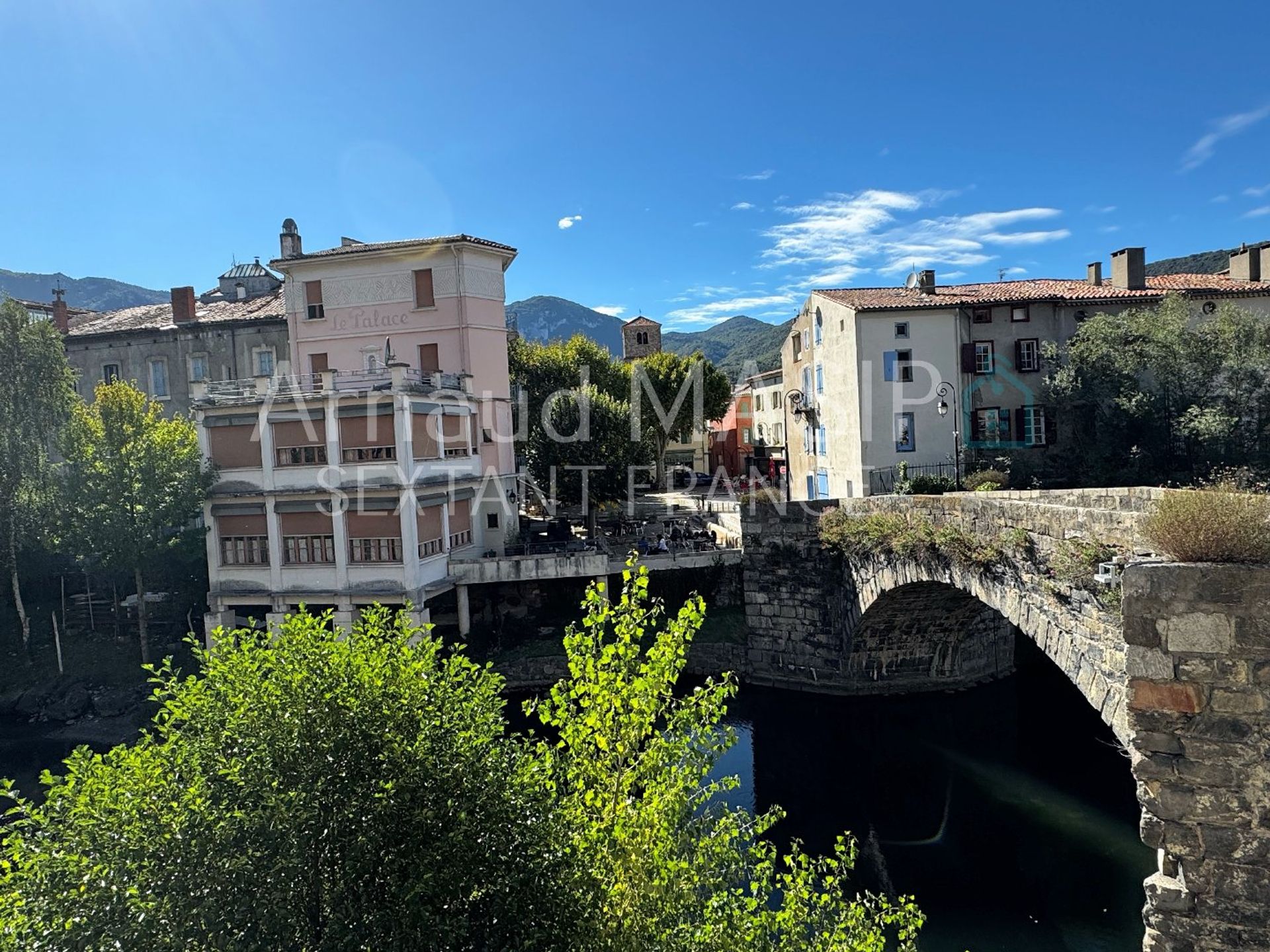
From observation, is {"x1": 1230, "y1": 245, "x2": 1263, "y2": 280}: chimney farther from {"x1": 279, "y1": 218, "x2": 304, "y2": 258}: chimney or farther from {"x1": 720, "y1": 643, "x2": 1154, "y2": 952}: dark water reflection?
{"x1": 279, "y1": 218, "x2": 304, "y2": 258}: chimney

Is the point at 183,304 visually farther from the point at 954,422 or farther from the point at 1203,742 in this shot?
the point at 1203,742

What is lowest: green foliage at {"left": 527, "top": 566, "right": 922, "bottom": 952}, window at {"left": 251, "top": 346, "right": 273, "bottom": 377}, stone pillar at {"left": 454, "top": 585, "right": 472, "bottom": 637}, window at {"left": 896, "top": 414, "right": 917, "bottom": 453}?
stone pillar at {"left": 454, "top": 585, "right": 472, "bottom": 637}

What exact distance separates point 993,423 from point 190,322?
34834 mm

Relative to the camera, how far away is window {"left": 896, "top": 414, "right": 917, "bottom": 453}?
30.7 metres

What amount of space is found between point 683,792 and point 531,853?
4.69 ft

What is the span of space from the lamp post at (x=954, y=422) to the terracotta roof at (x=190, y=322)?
2730 cm

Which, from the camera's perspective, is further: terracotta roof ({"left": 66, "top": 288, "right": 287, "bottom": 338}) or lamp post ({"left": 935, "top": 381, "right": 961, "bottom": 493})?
terracotta roof ({"left": 66, "top": 288, "right": 287, "bottom": 338})

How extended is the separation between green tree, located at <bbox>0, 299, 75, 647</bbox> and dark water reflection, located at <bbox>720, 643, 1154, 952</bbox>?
26902mm

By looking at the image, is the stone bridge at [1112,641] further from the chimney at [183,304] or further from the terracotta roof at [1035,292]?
the chimney at [183,304]

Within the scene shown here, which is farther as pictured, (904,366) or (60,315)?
(60,315)

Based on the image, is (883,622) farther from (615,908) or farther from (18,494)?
(18,494)

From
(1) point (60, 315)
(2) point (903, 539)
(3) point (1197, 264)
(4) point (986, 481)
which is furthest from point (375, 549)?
(3) point (1197, 264)

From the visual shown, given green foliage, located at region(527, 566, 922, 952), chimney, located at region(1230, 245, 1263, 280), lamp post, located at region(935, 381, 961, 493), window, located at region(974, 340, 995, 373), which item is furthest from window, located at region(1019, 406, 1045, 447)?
green foliage, located at region(527, 566, 922, 952)

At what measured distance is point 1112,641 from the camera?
10.6m
